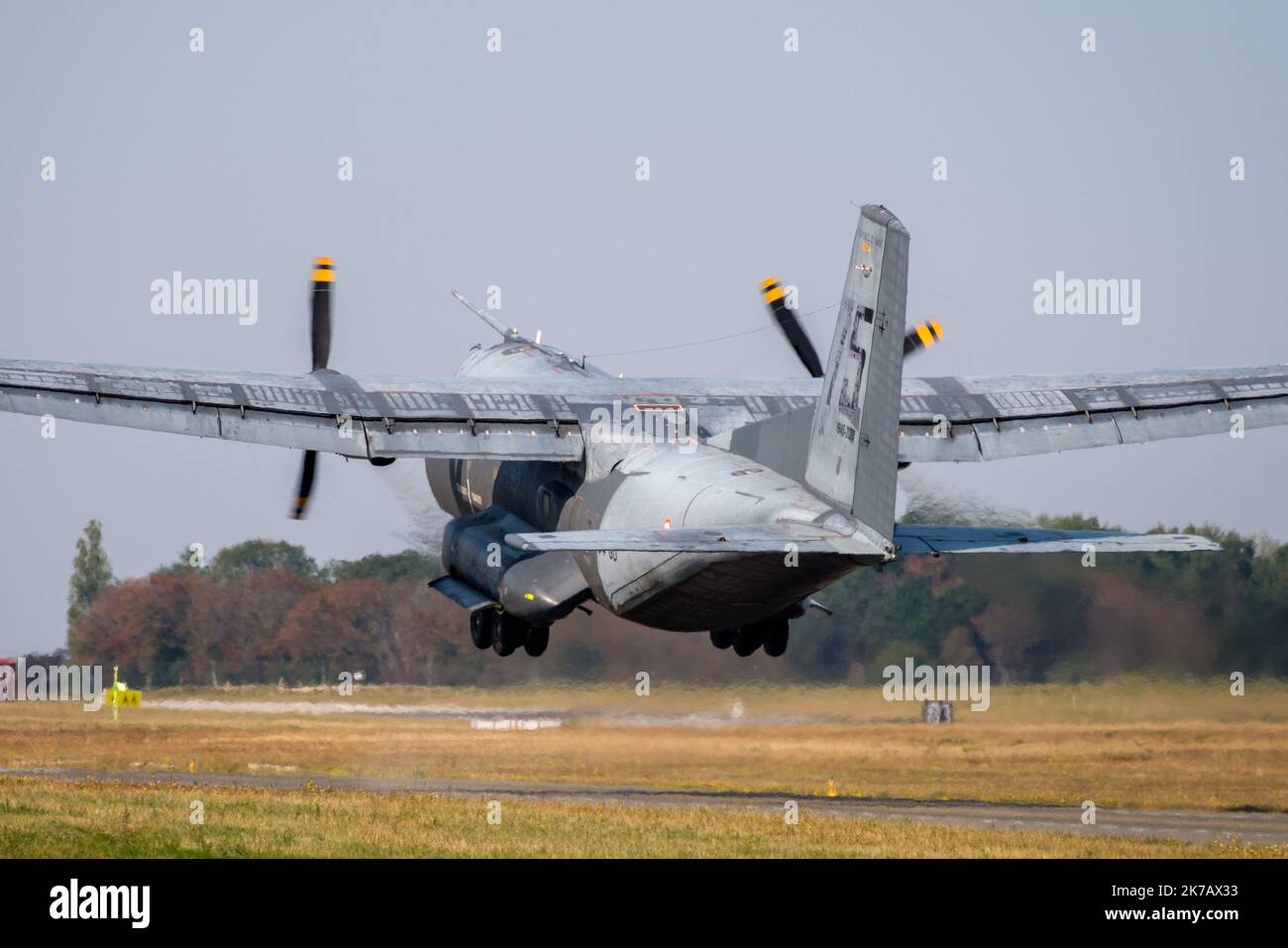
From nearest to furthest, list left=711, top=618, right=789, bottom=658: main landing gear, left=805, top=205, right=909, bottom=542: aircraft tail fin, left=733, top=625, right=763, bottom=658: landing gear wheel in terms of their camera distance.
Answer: left=805, top=205, right=909, bottom=542: aircraft tail fin, left=711, top=618, right=789, bottom=658: main landing gear, left=733, top=625, right=763, bottom=658: landing gear wheel

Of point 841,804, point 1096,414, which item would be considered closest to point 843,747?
point 841,804

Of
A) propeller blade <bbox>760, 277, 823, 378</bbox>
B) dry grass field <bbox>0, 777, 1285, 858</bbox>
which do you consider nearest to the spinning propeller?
propeller blade <bbox>760, 277, 823, 378</bbox>

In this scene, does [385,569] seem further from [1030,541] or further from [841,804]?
[1030,541]

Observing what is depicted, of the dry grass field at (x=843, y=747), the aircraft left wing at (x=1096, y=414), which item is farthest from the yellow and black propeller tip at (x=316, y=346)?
the aircraft left wing at (x=1096, y=414)

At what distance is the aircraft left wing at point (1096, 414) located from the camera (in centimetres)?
4112

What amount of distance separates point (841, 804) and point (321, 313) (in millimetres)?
15859

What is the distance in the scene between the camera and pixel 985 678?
48.0 metres

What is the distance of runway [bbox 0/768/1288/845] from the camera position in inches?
1518

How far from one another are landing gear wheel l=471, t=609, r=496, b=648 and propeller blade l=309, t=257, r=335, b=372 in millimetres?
6479

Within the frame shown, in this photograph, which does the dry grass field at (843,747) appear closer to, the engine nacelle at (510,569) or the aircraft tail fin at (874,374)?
the engine nacelle at (510,569)

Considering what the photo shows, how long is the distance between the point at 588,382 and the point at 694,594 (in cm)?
964

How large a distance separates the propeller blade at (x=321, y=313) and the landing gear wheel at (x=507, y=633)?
22.5 ft

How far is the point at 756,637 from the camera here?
4122 cm

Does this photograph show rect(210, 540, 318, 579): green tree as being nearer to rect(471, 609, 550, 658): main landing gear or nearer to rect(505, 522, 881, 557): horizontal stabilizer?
rect(471, 609, 550, 658): main landing gear
